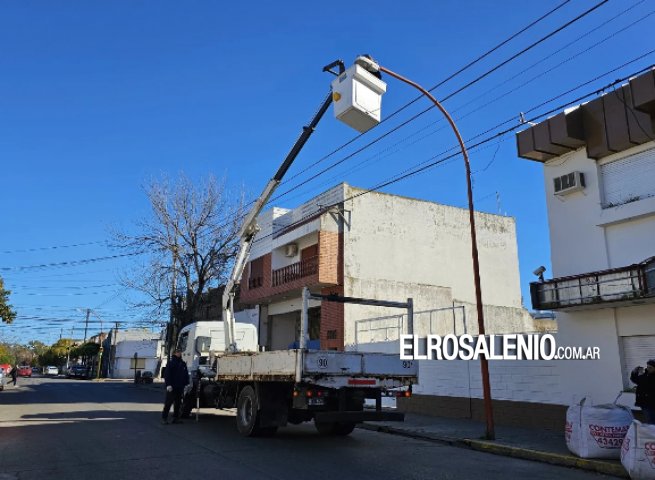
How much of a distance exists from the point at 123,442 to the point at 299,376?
11.5ft

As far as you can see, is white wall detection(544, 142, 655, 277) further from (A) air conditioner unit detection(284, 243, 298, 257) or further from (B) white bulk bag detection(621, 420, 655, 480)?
(A) air conditioner unit detection(284, 243, 298, 257)

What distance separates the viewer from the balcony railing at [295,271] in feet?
83.3

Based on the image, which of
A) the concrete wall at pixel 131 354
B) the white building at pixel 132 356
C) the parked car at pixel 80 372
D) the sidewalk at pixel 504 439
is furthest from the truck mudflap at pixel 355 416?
the parked car at pixel 80 372

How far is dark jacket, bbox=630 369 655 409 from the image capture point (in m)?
8.77

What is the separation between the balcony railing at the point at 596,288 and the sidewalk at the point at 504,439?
2779 mm

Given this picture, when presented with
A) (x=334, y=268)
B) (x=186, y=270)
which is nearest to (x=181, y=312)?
(x=186, y=270)

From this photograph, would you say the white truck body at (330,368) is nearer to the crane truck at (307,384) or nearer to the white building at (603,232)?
the crane truck at (307,384)

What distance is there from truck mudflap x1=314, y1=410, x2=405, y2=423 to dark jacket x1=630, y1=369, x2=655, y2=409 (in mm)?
4140

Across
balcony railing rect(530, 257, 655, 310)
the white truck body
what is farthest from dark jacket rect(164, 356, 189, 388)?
balcony railing rect(530, 257, 655, 310)

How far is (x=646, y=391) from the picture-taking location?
883 centimetres

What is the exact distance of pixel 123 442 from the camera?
380 inches

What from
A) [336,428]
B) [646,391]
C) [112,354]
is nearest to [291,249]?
[336,428]

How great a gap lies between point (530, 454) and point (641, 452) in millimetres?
2356

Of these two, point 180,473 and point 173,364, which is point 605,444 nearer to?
point 180,473
